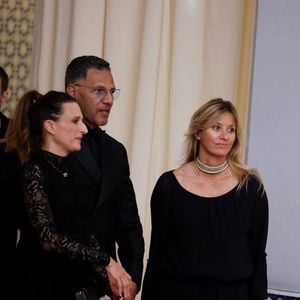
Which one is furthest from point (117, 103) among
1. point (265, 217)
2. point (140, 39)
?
point (265, 217)

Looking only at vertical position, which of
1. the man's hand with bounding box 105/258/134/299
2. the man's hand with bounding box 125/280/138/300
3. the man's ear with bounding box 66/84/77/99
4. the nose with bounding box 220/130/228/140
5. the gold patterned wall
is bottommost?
the man's hand with bounding box 125/280/138/300

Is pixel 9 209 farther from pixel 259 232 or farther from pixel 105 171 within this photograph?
pixel 259 232

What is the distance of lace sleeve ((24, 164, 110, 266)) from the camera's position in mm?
2871

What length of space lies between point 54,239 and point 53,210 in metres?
0.13

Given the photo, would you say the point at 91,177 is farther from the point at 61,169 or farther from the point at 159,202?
the point at 159,202

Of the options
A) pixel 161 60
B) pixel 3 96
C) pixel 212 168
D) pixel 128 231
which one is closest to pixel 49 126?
pixel 128 231

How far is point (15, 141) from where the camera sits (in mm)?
3082

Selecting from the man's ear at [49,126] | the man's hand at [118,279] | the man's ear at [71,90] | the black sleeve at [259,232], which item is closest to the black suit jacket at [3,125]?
the man's ear at [71,90]

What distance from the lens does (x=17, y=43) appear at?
17.1ft

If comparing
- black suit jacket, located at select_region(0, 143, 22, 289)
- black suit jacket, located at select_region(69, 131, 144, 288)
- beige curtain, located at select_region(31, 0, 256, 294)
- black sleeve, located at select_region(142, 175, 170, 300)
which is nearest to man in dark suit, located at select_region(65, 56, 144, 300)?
black suit jacket, located at select_region(69, 131, 144, 288)

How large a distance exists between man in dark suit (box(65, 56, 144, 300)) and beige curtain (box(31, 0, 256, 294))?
117 centimetres

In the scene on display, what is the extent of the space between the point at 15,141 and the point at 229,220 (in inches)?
39.2

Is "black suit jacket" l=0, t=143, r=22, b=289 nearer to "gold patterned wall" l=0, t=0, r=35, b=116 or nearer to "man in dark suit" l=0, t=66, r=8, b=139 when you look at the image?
"man in dark suit" l=0, t=66, r=8, b=139

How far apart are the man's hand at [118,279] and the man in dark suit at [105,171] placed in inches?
2.7
